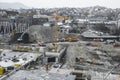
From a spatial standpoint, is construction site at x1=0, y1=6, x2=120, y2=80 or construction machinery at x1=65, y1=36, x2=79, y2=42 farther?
construction machinery at x1=65, y1=36, x2=79, y2=42

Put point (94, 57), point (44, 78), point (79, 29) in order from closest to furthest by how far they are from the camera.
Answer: point (44, 78) < point (94, 57) < point (79, 29)

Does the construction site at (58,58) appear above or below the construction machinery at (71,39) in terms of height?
below

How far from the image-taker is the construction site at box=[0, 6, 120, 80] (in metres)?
15.2

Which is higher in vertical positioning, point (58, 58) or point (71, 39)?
point (71, 39)

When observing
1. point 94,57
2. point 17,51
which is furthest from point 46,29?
point 94,57

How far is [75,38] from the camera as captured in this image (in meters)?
29.5

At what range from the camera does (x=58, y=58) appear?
68.7 feet

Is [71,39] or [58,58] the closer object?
[58,58]

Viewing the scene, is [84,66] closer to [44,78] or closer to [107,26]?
[44,78]

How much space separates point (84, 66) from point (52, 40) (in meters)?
11.1

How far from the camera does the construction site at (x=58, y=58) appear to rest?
15.2 meters

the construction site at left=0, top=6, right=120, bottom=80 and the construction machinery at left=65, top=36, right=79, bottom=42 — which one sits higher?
the construction machinery at left=65, top=36, right=79, bottom=42

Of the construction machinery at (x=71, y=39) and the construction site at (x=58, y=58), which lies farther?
the construction machinery at (x=71, y=39)

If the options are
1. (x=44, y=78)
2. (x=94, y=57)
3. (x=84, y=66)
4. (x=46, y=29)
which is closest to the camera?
(x=44, y=78)
